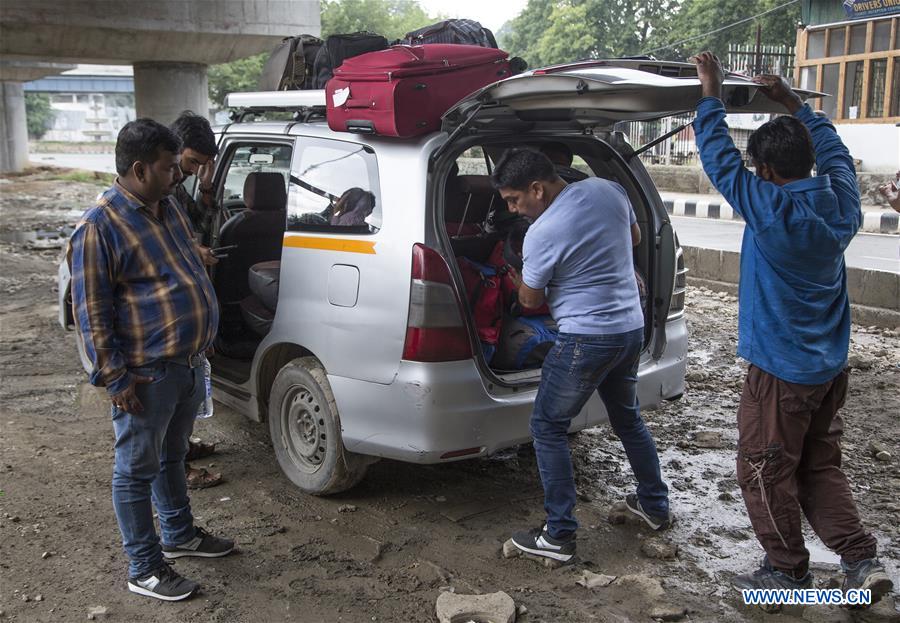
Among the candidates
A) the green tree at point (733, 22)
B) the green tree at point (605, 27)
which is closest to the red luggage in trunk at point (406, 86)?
the green tree at point (733, 22)

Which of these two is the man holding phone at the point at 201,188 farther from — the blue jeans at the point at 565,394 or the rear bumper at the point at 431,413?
the blue jeans at the point at 565,394

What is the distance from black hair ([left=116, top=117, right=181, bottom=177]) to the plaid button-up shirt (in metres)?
0.11

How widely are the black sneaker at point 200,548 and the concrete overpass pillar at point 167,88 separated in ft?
39.4

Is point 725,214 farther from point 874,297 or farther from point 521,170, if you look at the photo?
point 521,170

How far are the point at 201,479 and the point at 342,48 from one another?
2.42 metres

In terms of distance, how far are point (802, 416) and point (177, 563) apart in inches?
100

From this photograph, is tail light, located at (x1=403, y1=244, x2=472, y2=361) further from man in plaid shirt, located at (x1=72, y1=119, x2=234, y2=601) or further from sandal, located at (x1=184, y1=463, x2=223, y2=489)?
sandal, located at (x1=184, y1=463, x2=223, y2=489)

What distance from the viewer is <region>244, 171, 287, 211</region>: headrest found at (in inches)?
191

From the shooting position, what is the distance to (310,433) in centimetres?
404

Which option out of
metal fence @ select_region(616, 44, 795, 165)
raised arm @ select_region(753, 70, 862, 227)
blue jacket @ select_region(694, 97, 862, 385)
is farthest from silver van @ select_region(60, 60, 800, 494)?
metal fence @ select_region(616, 44, 795, 165)

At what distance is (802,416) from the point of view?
3117 mm

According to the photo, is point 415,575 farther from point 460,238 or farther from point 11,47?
point 11,47

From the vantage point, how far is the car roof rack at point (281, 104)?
4312 millimetres

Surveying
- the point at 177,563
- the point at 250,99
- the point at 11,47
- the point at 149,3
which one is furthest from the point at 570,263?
the point at 11,47
